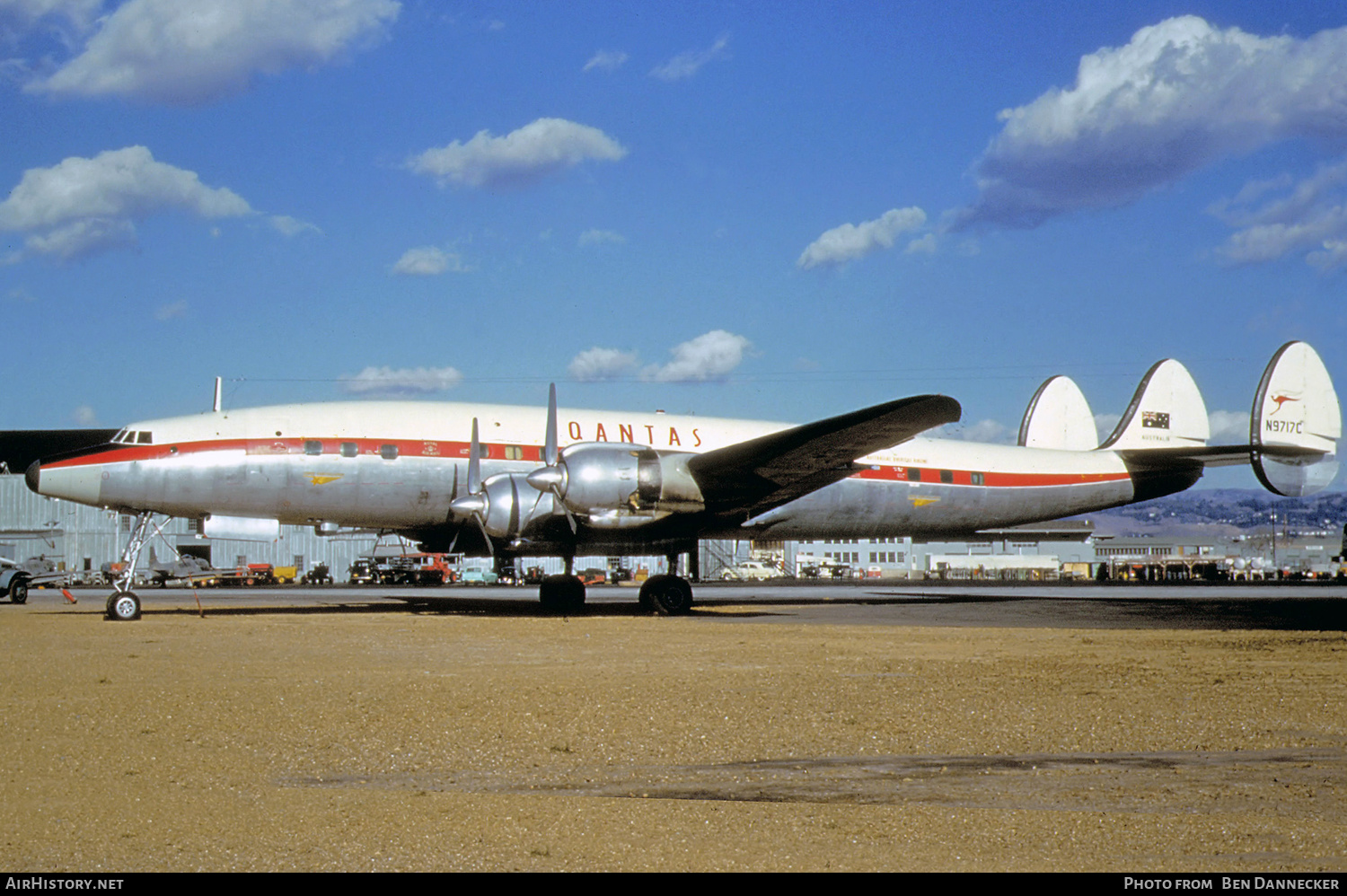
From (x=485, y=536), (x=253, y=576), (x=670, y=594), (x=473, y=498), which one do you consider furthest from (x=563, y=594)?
(x=253, y=576)

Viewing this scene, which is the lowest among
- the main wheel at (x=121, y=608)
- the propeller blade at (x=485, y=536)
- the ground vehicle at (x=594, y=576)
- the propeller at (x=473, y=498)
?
the ground vehicle at (x=594, y=576)

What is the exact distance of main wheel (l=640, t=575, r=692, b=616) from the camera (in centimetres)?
2273

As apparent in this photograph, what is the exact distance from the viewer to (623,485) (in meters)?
20.3

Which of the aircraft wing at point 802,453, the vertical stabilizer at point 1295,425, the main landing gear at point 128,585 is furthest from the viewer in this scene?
the vertical stabilizer at point 1295,425

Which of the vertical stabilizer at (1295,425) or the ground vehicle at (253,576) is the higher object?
the vertical stabilizer at (1295,425)

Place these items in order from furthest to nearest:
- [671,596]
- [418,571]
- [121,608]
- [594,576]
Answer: [594,576] → [418,571] → [671,596] → [121,608]

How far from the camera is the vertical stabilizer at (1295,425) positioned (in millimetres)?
28781

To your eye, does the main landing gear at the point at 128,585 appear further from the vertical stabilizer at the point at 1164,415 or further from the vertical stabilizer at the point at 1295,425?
the vertical stabilizer at the point at 1295,425

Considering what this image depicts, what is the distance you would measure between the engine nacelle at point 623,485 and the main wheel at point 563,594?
3944 mm

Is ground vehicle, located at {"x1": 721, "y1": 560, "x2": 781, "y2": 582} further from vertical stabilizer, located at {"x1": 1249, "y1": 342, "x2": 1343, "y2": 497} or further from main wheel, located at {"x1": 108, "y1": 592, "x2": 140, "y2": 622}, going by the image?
main wheel, located at {"x1": 108, "y1": 592, "x2": 140, "y2": 622}

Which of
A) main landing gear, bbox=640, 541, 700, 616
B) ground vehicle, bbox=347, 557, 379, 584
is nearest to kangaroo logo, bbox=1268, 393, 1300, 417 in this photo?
main landing gear, bbox=640, 541, 700, 616

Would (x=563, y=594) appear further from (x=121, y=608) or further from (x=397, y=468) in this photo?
(x=121, y=608)

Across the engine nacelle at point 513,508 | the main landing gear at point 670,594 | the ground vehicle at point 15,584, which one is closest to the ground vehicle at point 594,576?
the ground vehicle at point 15,584

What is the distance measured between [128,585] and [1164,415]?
25.6m
